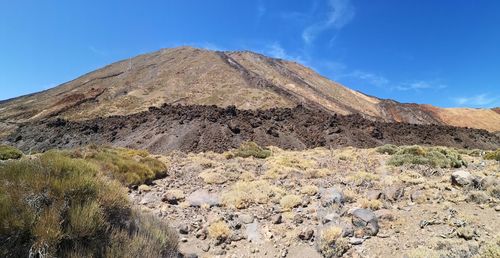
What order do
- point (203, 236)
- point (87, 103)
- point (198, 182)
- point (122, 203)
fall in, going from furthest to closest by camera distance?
point (87, 103), point (198, 182), point (203, 236), point (122, 203)

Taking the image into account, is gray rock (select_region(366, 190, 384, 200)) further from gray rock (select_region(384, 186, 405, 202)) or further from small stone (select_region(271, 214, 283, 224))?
small stone (select_region(271, 214, 283, 224))

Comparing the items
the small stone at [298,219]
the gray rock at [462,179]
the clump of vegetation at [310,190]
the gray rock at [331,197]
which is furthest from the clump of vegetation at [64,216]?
the gray rock at [462,179]

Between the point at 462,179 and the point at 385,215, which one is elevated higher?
the point at 462,179

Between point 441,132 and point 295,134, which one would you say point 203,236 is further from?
point 441,132

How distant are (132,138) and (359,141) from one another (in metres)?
21.6

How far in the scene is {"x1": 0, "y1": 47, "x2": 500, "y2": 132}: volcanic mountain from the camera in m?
55.7

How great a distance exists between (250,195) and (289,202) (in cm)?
137

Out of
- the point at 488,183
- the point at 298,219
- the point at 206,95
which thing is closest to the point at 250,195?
the point at 298,219

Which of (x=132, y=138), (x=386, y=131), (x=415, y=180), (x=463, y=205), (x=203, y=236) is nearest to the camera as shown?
(x=203, y=236)

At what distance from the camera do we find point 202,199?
10.1 m

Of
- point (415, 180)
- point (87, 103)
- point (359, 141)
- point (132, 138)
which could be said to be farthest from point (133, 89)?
point (415, 180)

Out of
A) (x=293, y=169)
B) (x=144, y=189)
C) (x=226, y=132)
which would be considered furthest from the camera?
(x=226, y=132)

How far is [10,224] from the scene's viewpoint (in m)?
4.15

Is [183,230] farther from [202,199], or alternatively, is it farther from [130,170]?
[130,170]
